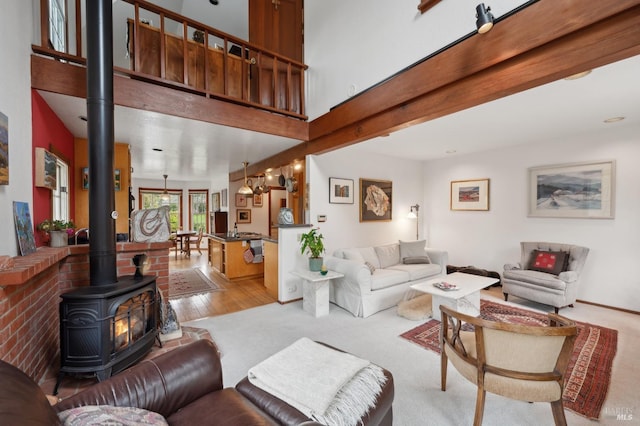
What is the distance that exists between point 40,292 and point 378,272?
11.7ft

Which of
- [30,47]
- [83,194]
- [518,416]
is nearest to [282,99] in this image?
[30,47]

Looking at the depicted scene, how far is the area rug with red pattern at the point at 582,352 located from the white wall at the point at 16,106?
11.4 feet

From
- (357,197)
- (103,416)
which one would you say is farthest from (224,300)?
(103,416)

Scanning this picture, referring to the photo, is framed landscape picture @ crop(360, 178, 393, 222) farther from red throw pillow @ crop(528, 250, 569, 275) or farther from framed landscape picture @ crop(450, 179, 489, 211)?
red throw pillow @ crop(528, 250, 569, 275)

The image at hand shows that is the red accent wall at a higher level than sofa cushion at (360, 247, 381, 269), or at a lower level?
higher

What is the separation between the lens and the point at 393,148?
478 centimetres

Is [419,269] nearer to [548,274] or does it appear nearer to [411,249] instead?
[411,249]

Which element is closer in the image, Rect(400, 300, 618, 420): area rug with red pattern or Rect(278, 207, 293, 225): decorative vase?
Rect(400, 300, 618, 420): area rug with red pattern

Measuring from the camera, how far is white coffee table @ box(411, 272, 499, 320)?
3.13m

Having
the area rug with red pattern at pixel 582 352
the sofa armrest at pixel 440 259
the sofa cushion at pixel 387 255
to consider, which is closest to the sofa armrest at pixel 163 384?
the area rug with red pattern at pixel 582 352

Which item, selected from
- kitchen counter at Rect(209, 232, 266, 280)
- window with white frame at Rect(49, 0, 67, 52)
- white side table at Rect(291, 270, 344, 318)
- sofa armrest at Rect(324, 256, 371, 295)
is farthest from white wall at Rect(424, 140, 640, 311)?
window with white frame at Rect(49, 0, 67, 52)

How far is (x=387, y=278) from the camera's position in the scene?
3752 mm

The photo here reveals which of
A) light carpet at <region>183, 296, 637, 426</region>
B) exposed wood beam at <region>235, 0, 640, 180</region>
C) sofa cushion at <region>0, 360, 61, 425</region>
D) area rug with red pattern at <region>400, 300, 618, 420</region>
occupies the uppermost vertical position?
exposed wood beam at <region>235, 0, 640, 180</region>

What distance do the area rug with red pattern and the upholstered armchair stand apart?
0.88 feet
